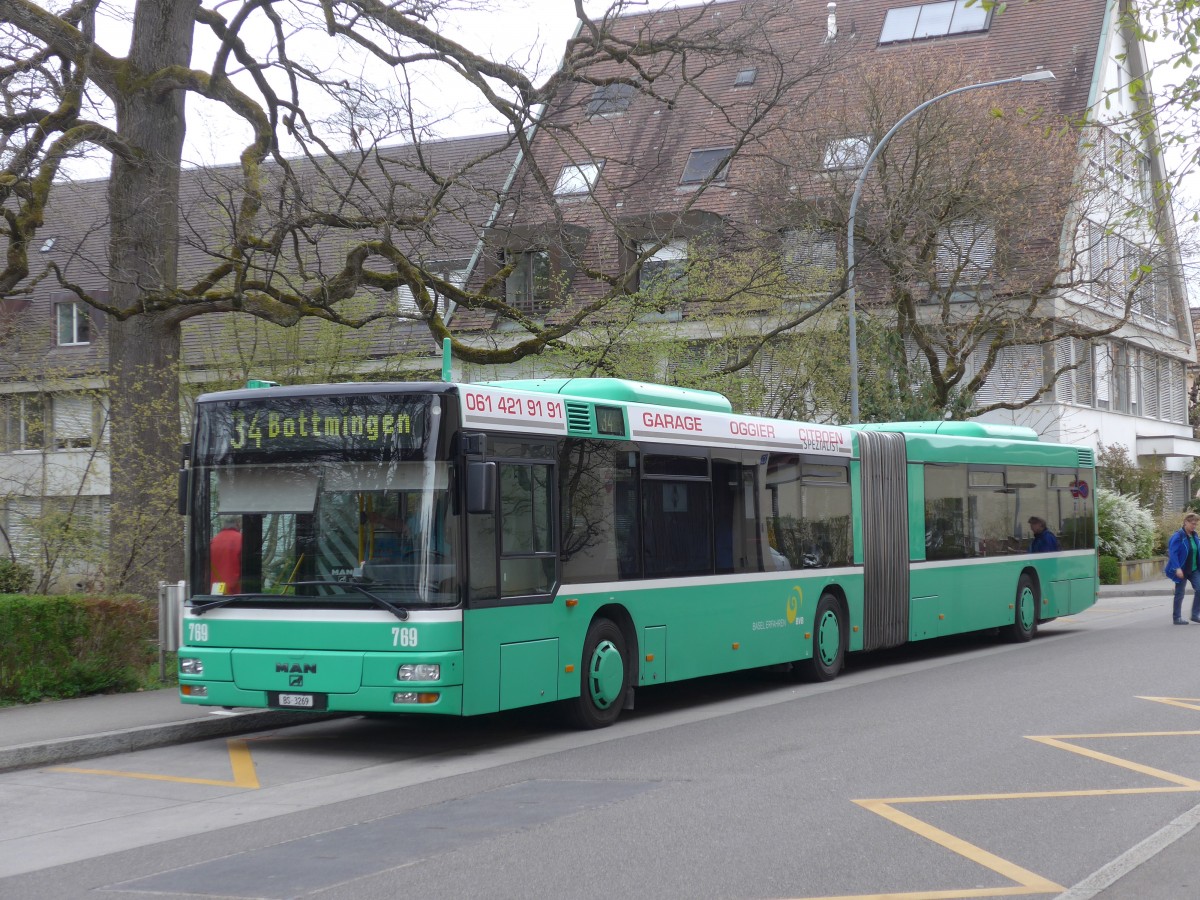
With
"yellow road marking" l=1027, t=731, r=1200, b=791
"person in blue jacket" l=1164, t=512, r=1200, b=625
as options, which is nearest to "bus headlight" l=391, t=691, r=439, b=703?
"yellow road marking" l=1027, t=731, r=1200, b=791

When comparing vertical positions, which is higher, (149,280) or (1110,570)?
(149,280)

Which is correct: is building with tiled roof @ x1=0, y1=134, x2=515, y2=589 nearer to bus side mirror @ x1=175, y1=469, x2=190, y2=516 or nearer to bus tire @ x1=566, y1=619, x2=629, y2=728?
bus side mirror @ x1=175, y1=469, x2=190, y2=516

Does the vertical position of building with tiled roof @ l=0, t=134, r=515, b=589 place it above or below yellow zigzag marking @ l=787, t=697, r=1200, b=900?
above

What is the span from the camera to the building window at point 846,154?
1122 inches

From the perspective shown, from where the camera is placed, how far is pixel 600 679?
1226 cm

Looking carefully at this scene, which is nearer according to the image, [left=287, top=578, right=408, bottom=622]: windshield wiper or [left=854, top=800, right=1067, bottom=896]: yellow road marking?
[left=854, top=800, right=1067, bottom=896]: yellow road marking

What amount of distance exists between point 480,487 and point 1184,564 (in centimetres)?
1618

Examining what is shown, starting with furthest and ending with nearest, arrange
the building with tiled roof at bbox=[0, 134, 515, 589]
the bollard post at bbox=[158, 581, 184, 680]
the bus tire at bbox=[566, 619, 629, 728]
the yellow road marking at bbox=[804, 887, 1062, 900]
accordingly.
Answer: the building with tiled roof at bbox=[0, 134, 515, 589] < the bollard post at bbox=[158, 581, 184, 680] < the bus tire at bbox=[566, 619, 629, 728] < the yellow road marking at bbox=[804, 887, 1062, 900]

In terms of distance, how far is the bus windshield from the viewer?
10.6 metres

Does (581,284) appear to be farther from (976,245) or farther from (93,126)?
(93,126)

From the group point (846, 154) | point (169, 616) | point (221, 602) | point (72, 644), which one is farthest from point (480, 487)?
point (846, 154)

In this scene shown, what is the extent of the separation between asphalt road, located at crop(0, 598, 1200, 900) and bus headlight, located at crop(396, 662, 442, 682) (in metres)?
0.62

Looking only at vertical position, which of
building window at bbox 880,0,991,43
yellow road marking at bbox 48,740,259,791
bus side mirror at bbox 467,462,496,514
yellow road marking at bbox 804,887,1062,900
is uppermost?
building window at bbox 880,0,991,43

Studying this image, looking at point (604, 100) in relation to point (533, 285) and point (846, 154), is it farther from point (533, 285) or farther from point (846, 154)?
point (846, 154)
